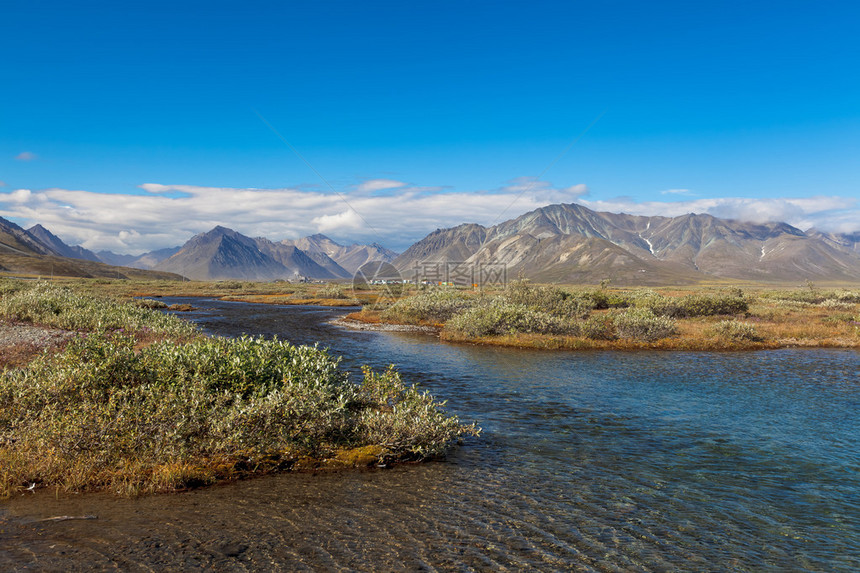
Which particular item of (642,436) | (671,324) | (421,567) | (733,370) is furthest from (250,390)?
(671,324)

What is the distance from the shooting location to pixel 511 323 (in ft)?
144

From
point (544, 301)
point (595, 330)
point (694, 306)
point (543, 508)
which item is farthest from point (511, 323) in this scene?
point (543, 508)

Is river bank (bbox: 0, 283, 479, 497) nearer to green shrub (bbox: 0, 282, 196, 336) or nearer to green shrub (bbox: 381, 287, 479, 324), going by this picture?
green shrub (bbox: 0, 282, 196, 336)

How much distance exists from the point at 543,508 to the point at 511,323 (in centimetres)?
3249

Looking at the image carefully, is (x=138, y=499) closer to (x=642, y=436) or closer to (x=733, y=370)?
(x=642, y=436)

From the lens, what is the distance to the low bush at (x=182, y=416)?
1184 centimetres

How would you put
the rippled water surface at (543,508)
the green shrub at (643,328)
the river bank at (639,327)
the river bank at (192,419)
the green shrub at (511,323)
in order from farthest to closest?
the green shrub at (511,323) → the green shrub at (643,328) → the river bank at (639,327) → the river bank at (192,419) → the rippled water surface at (543,508)

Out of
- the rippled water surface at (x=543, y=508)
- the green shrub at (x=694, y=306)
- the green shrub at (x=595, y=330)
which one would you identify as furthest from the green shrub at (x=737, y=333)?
the rippled water surface at (x=543, y=508)

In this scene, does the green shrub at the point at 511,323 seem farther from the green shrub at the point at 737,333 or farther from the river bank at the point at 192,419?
the river bank at the point at 192,419

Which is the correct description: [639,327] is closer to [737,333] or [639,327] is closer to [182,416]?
[737,333]

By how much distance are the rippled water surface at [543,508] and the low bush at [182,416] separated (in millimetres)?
776

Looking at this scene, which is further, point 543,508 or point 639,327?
point 639,327

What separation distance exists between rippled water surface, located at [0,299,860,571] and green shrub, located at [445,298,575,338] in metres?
21.1

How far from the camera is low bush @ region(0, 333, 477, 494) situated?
11836mm
